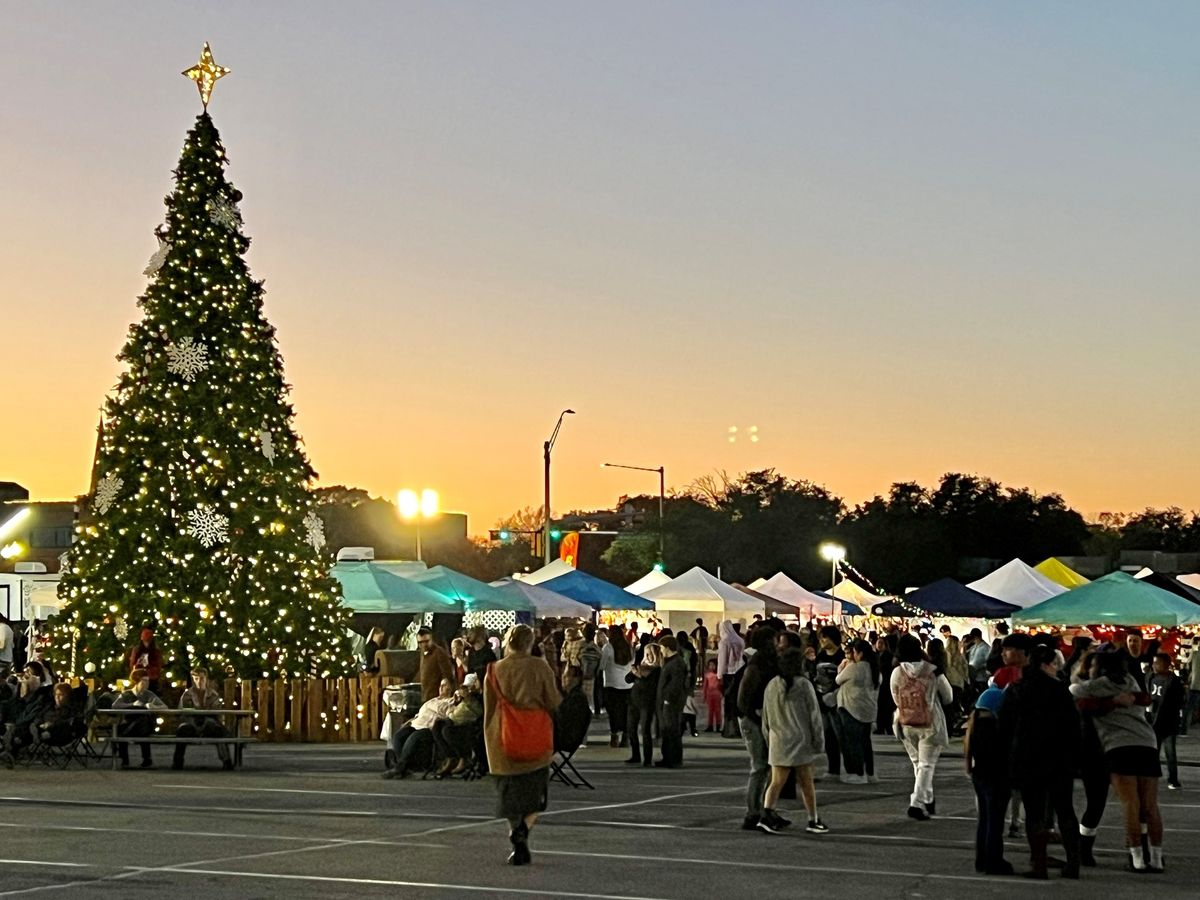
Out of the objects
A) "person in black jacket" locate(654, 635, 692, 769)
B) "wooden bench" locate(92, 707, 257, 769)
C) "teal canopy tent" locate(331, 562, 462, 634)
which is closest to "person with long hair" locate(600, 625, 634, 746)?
"person in black jacket" locate(654, 635, 692, 769)

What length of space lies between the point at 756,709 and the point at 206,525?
601 inches

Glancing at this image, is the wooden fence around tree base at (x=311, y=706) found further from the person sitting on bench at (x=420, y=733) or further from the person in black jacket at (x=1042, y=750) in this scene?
the person in black jacket at (x=1042, y=750)

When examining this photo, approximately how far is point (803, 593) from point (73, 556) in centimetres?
2565

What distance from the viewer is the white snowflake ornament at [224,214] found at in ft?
99.6

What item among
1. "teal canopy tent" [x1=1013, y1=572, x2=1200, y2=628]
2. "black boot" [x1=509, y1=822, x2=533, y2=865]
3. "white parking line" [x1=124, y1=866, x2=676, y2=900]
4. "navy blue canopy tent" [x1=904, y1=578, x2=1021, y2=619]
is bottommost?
"white parking line" [x1=124, y1=866, x2=676, y2=900]

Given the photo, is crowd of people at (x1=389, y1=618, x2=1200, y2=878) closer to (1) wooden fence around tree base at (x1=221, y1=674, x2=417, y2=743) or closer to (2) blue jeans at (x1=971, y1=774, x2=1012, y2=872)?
(2) blue jeans at (x1=971, y1=774, x2=1012, y2=872)

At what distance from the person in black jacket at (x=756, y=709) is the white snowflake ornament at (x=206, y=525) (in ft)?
49.3

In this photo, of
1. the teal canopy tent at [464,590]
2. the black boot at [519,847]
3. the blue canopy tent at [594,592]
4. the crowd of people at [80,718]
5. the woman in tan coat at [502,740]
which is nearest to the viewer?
the black boot at [519,847]

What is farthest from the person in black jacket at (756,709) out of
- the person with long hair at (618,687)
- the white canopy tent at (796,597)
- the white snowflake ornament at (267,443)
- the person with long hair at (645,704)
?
the white canopy tent at (796,597)

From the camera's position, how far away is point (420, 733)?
72.3 ft

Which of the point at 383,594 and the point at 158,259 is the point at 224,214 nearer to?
the point at 158,259

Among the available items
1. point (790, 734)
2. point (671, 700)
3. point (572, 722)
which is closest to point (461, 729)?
point (572, 722)

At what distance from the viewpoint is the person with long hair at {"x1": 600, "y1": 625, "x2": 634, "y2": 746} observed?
95.6 ft

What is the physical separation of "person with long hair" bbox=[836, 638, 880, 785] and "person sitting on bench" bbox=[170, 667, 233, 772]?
7.44m
